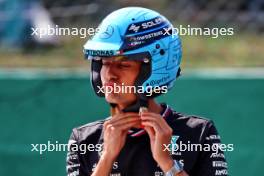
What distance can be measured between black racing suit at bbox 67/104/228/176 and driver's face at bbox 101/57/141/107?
7.4 inches

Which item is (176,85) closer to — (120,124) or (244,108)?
(244,108)

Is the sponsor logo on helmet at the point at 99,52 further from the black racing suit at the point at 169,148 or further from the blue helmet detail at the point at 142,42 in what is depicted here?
the black racing suit at the point at 169,148

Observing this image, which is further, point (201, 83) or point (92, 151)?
point (201, 83)

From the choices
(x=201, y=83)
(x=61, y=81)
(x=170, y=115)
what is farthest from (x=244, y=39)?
(x=170, y=115)

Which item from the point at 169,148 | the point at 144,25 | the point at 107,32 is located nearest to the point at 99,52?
the point at 107,32

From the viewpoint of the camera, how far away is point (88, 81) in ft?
19.5

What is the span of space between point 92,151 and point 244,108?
2.32 metres

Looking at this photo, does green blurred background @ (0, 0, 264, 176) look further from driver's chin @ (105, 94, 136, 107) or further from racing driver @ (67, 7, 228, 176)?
driver's chin @ (105, 94, 136, 107)

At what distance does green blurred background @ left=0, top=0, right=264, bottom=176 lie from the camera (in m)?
5.81

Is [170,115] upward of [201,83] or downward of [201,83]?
downward

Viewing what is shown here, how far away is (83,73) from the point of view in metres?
6.08

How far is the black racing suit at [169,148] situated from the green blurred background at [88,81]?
6.95 feet

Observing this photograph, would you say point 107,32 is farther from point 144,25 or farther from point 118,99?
point 118,99

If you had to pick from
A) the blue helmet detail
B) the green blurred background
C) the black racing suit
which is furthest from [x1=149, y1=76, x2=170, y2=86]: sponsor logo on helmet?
the green blurred background
